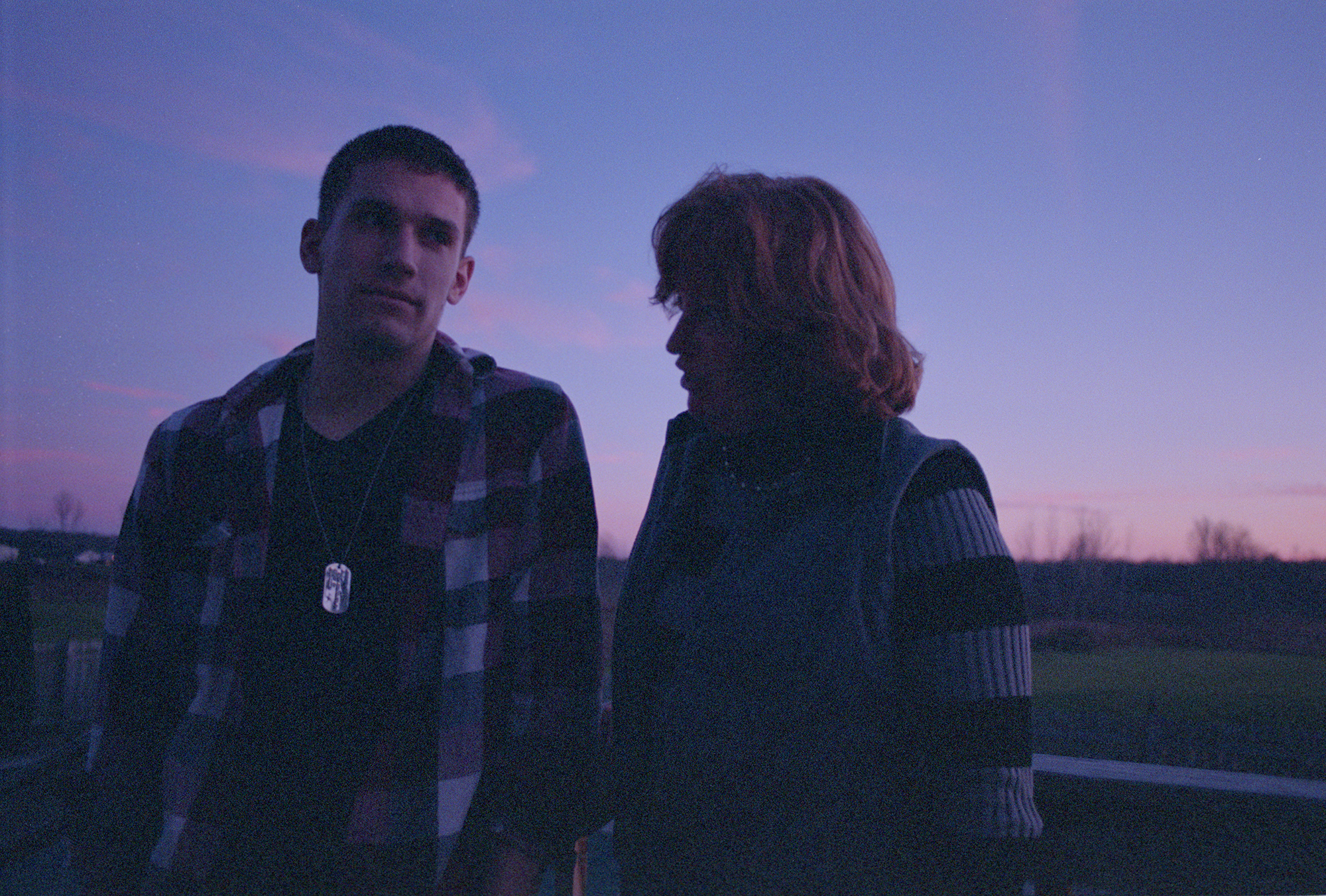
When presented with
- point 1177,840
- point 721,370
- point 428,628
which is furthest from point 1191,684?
point 428,628

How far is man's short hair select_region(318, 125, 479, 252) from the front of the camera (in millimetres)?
1779

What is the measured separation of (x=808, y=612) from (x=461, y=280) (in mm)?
1149

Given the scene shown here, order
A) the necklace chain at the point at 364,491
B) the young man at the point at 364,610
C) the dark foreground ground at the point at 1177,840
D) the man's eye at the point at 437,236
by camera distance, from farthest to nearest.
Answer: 1. the man's eye at the point at 437,236
2. the necklace chain at the point at 364,491
3. the young man at the point at 364,610
4. the dark foreground ground at the point at 1177,840

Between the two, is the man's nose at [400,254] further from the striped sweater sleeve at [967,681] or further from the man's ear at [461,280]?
the striped sweater sleeve at [967,681]

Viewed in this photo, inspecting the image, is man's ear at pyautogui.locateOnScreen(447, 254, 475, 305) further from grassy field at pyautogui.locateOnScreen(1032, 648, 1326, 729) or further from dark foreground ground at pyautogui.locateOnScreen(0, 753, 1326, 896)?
grassy field at pyautogui.locateOnScreen(1032, 648, 1326, 729)

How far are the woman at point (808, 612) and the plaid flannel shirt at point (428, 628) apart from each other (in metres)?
0.14

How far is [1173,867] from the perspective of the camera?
1.43m

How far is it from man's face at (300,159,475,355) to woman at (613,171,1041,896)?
52 cm

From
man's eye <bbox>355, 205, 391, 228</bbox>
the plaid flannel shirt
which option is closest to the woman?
the plaid flannel shirt

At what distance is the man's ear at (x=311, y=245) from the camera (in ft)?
6.10

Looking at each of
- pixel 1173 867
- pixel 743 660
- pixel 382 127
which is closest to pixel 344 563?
pixel 743 660

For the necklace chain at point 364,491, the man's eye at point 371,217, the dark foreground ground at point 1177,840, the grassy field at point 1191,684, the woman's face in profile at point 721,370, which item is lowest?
the grassy field at point 1191,684

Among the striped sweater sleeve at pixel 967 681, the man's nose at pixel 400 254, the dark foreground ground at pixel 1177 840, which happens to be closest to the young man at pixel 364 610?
the man's nose at pixel 400 254

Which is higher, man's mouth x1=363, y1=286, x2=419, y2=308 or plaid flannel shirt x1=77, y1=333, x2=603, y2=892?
man's mouth x1=363, y1=286, x2=419, y2=308
